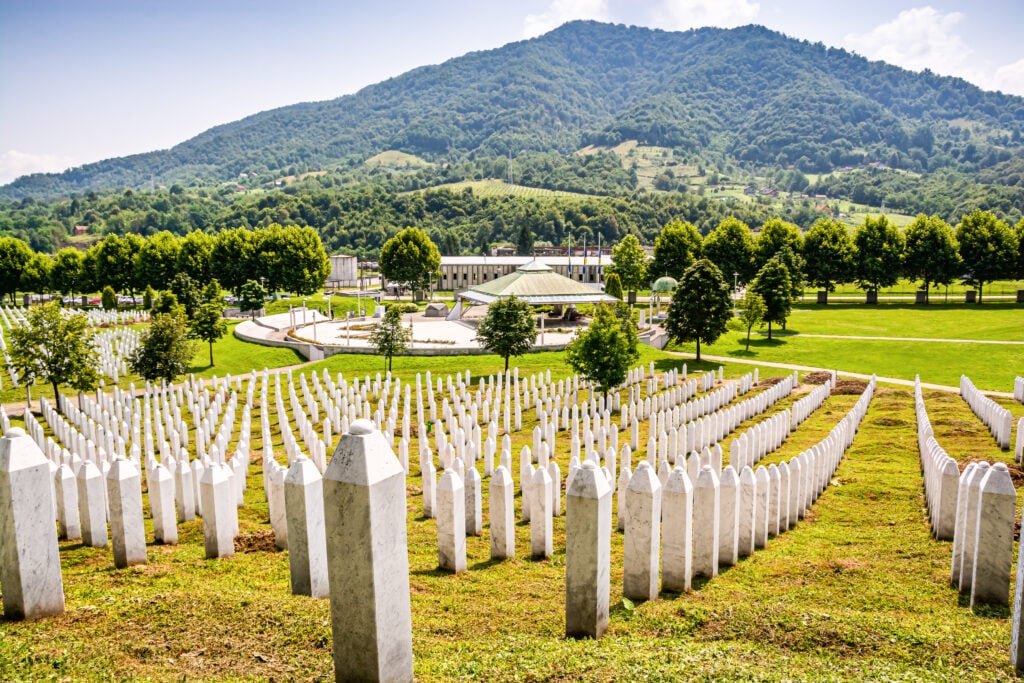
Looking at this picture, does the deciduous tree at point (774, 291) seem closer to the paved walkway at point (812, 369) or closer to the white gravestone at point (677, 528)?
the paved walkway at point (812, 369)

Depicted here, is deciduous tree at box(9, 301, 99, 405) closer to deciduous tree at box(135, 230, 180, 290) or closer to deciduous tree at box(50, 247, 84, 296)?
deciduous tree at box(135, 230, 180, 290)

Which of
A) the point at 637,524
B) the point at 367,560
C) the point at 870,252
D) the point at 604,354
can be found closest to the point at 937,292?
the point at 870,252

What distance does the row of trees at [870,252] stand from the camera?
2554 inches

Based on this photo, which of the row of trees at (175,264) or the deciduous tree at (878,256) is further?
the row of trees at (175,264)

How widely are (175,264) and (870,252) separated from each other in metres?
72.2

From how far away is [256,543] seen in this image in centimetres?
1076

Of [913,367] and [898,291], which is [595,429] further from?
[898,291]

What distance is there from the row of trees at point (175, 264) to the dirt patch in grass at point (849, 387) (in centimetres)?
6091

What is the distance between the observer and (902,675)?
563 centimetres

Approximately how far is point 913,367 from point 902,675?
3834 cm

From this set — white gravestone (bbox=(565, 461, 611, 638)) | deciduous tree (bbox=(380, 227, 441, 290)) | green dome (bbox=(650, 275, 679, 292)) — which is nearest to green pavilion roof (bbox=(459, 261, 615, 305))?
green dome (bbox=(650, 275, 679, 292))

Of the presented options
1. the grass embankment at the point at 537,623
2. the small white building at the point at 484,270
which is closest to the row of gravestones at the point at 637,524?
the grass embankment at the point at 537,623

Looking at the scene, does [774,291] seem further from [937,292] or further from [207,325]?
[207,325]

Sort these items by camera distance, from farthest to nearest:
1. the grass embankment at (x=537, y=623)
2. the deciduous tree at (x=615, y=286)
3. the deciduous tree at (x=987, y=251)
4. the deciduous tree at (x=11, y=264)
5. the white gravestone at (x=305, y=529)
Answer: the deciduous tree at (x=11, y=264) → the deciduous tree at (x=615, y=286) → the deciduous tree at (x=987, y=251) → the white gravestone at (x=305, y=529) → the grass embankment at (x=537, y=623)
